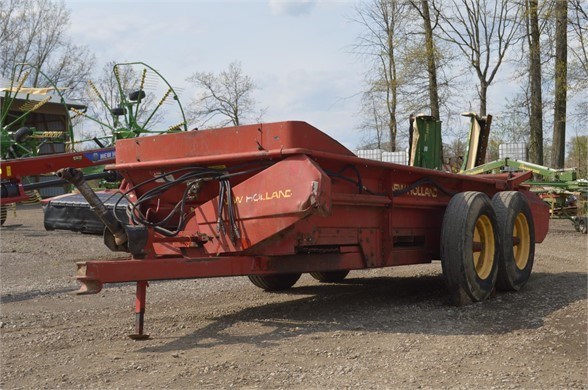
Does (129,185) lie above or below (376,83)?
below

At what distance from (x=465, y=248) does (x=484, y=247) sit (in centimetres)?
68

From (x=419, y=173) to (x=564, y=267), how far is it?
436cm

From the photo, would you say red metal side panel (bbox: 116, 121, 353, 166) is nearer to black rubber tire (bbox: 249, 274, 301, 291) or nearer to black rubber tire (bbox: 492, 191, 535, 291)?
black rubber tire (bbox: 249, 274, 301, 291)

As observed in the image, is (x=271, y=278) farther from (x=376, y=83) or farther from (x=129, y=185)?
(x=376, y=83)

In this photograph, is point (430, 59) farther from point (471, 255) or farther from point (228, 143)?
point (228, 143)

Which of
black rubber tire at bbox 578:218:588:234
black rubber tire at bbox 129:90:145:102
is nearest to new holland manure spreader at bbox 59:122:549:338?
black rubber tire at bbox 129:90:145:102

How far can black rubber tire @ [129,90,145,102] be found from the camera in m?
11.0

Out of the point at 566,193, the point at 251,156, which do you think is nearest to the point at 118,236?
the point at 251,156

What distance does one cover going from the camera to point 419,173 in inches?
255

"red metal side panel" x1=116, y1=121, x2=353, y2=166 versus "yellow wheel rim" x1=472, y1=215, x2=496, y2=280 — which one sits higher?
"red metal side panel" x1=116, y1=121, x2=353, y2=166

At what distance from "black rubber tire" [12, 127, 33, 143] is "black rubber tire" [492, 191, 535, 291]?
9.68 m

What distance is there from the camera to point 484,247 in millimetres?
6820

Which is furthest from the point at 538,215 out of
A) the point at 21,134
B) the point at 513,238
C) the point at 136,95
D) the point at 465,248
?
the point at 21,134

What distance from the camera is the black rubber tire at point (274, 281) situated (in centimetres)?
758
